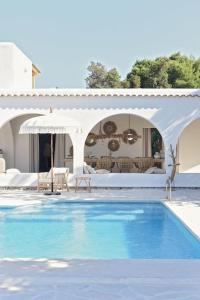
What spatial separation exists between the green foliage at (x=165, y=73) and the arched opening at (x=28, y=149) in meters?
19.8

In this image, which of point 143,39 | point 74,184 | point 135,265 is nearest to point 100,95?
point 74,184

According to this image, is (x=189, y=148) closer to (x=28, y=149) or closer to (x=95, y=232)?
(x=28, y=149)

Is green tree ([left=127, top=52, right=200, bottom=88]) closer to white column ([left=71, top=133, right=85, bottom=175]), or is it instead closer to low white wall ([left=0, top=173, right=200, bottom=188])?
low white wall ([left=0, top=173, right=200, bottom=188])

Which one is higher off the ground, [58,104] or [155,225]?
[58,104]

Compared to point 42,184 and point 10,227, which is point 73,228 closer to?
point 10,227

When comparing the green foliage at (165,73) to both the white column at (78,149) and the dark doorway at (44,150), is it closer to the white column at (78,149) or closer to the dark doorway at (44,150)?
the dark doorway at (44,150)

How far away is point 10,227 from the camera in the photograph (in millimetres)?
12469

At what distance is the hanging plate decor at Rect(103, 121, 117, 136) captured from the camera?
24.0 m

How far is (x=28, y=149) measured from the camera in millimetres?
23312

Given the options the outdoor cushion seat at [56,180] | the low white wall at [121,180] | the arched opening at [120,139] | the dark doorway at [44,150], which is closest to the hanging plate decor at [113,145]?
the arched opening at [120,139]

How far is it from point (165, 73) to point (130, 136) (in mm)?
20848

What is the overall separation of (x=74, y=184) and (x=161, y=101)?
16.8 ft

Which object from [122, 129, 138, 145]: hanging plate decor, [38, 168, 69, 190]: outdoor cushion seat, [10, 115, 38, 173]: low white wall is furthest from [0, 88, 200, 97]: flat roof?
→ [10, 115, 38, 173]: low white wall

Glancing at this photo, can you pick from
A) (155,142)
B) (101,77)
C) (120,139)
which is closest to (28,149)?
(120,139)
